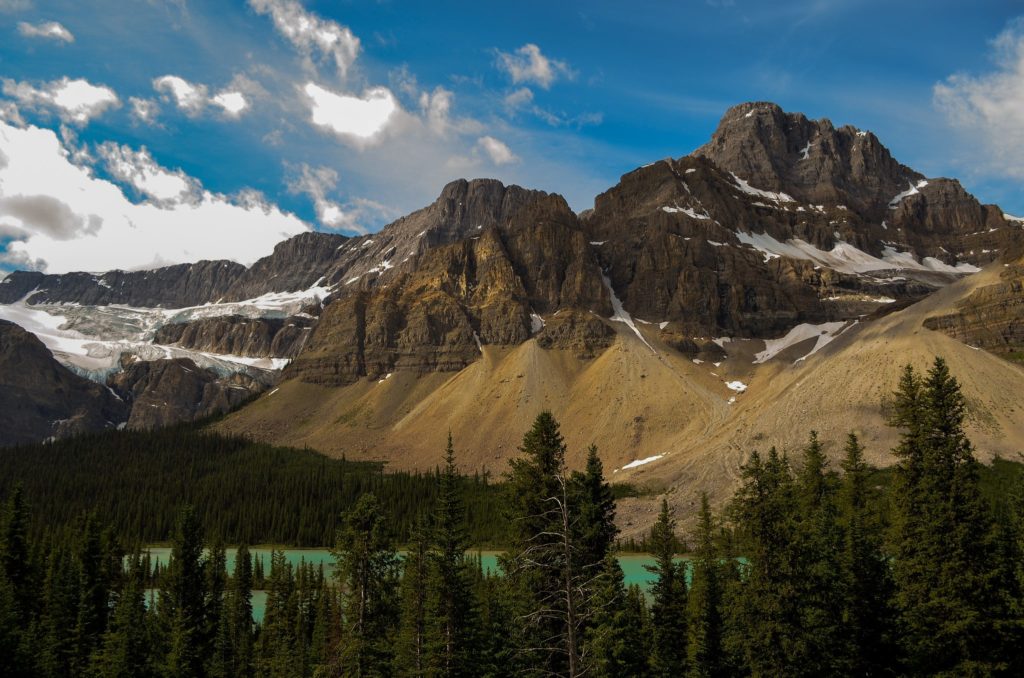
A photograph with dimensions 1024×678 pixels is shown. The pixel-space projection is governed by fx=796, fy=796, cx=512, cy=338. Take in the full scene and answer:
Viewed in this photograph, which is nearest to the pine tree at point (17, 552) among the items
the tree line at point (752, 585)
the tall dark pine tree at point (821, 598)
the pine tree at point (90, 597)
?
the pine tree at point (90, 597)

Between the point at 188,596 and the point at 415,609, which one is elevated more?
the point at 415,609

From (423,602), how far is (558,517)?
6609 millimetres

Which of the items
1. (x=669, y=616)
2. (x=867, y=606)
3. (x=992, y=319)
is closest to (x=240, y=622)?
(x=669, y=616)

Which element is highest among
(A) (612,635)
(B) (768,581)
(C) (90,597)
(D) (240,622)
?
(B) (768,581)

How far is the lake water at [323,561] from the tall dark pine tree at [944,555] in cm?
5424

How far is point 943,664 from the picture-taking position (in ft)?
103

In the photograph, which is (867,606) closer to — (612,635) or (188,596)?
(612,635)

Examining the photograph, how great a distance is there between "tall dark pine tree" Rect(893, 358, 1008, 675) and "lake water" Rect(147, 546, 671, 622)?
2135 inches

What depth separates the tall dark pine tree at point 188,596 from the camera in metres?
49.1

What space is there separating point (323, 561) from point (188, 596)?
255 ft

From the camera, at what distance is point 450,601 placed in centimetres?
3253

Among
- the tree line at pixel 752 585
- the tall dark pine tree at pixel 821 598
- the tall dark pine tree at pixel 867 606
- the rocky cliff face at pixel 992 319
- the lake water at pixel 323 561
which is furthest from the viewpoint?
the rocky cliff face at pixel 992 319

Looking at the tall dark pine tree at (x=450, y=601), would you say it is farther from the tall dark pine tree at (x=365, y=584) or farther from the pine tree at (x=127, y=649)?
the pine tree at (x=127, y=649)

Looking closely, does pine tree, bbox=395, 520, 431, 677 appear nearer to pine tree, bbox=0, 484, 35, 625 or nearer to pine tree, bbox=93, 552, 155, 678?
pine tree, bbox=93, 552, 155, 678
